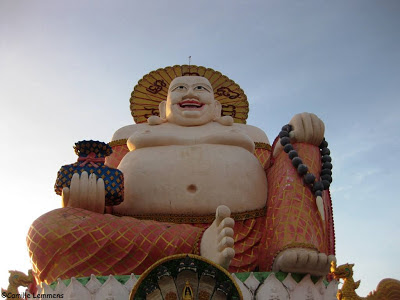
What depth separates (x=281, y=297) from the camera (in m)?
6.05

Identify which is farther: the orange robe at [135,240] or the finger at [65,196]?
the finger at [65,196]

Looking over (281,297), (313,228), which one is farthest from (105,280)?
(313,228)

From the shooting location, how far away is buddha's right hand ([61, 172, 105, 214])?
22.0 ft

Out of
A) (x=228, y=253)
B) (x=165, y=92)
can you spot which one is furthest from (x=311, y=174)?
(x=165, y=92)

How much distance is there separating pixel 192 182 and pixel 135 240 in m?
1.22

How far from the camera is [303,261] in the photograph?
604cm

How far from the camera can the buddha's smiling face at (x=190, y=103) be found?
8195mm

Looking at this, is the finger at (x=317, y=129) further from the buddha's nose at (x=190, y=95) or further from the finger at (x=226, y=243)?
the finger at (x=226, y=243)

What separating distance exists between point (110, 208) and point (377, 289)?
361 centimetres

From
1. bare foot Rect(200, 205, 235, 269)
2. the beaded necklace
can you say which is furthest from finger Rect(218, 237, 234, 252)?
the beaded necklace

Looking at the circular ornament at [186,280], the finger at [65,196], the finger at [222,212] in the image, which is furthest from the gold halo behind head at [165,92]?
the circular ornament at [186,280]

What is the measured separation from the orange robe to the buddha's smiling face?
75.8 inches

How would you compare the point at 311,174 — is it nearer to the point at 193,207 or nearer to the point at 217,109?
the point at 193,207

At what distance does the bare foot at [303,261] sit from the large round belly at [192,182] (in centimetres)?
117
